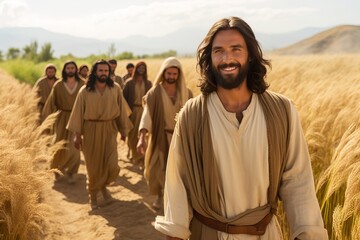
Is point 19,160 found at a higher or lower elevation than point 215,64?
lower

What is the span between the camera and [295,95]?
5594 mm

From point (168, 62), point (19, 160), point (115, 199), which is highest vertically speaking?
point (168, 62)

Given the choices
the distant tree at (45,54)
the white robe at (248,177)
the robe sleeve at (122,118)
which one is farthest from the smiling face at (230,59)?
the distant tree at (45,54)

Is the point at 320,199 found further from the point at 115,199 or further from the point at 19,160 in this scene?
the point at 115,199

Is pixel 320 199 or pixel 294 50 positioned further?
pixel 294 50

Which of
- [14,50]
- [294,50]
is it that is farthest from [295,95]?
[294,50]

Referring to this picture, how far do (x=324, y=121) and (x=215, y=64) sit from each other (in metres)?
2.38

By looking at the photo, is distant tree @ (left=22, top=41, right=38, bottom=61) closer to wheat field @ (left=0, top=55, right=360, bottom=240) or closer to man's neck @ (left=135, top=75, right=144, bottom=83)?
man's neck @ (left=135, top=75, right=144, bottom=83)

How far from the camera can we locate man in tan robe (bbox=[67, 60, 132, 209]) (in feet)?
20.6

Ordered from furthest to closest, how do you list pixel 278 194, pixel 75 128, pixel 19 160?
pixel 75 128
pixel 19 160
pixel 278 194

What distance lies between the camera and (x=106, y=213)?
6.05 meters

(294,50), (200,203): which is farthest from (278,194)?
(294,50)

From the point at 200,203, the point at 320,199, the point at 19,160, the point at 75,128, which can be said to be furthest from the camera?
the point at 75,128

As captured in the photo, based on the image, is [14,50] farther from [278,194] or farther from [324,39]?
[324,39]
